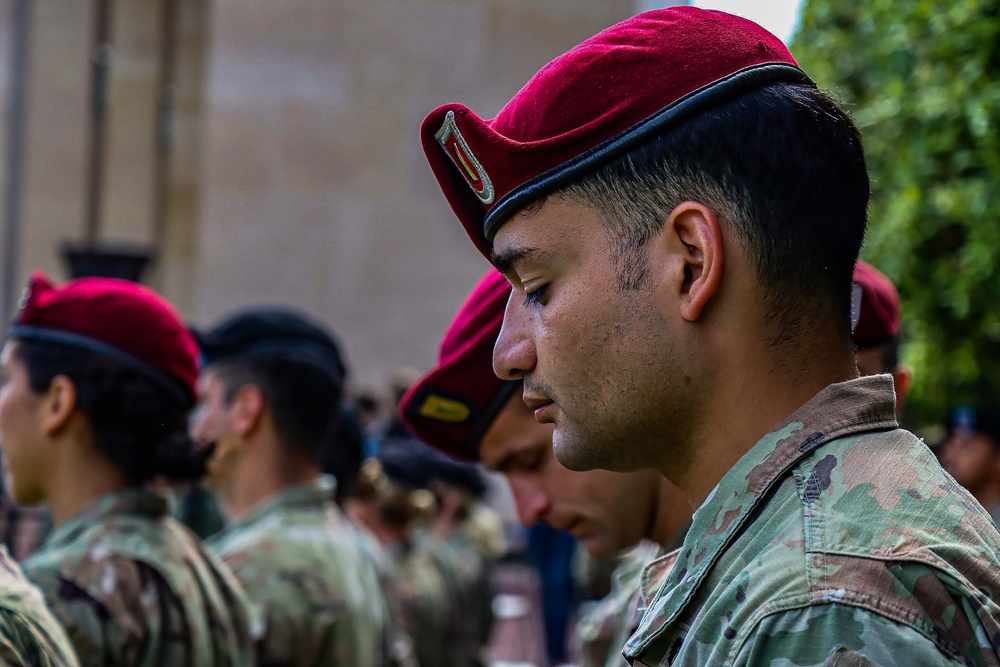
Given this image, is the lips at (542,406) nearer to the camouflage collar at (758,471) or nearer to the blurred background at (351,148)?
the camouflage collar at (758,471)

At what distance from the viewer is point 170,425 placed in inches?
145

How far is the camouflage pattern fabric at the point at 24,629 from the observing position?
230 cm

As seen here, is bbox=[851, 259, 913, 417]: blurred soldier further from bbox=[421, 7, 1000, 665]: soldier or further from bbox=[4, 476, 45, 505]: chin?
bbox=[4, 476, 45, 505]: chin

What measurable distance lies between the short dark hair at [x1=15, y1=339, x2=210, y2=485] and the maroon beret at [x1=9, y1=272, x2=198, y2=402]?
0.03m

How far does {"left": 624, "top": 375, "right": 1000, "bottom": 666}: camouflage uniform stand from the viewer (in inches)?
50.4

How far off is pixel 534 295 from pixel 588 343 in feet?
0.41

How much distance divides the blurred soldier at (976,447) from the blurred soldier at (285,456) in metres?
3.86

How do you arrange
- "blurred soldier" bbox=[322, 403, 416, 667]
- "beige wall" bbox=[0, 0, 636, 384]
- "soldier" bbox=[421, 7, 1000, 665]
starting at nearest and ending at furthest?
"soldier" bbox=[421, 7, 1000, 665]
"blurred soldier" bbox=[322, 403, 416, 667]
"beige wall" bbox=[0, 0, 636, 384]

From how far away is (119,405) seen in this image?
362cm

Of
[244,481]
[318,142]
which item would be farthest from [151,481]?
[318,142]

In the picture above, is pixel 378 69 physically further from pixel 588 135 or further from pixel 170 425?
pixel 588 135

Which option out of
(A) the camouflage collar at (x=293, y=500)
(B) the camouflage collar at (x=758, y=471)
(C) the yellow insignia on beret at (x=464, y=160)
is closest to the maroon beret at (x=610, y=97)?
(C) the yellow insignia on beret at (x=464, y=160)

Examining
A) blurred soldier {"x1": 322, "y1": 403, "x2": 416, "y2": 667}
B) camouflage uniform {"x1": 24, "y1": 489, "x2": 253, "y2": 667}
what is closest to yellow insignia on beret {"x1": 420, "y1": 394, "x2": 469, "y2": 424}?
camouflage uniform {"x1": 24, "y1": 489, "x2": 253, "y2": 667}

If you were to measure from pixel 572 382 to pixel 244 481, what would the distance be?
3.16 m
